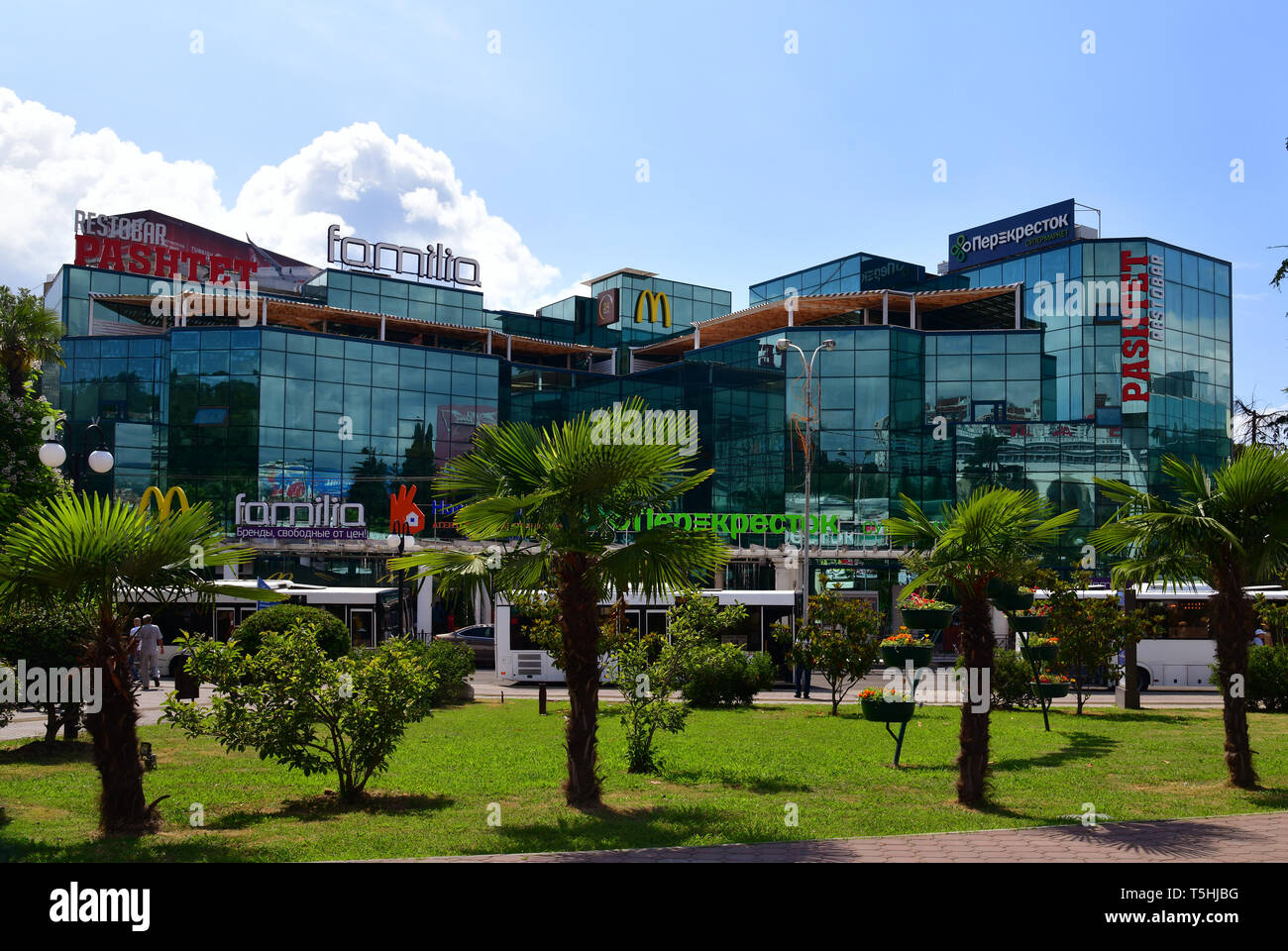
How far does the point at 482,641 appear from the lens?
37844mm

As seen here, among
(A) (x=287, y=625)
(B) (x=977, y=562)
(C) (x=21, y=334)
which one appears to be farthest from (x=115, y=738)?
(C) (x=21, y=334)

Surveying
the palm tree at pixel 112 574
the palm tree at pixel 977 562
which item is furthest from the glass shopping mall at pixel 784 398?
the palm tree at pixel 112 574

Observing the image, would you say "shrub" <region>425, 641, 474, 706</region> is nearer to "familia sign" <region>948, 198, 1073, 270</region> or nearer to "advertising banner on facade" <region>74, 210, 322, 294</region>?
"familia sign" <region>948, 198, 1073, 270</region>

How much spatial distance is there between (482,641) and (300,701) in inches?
1021

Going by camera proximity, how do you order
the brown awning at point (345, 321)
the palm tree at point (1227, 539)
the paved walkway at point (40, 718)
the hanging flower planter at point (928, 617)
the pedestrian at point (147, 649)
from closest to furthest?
the palm tree at point (1227, 539) → the hanging flower planter at point (928, 617) → the paved walkway at point (40, 718) → the pedestrian at point (147, 649) → the brown awning at point (345, 321)

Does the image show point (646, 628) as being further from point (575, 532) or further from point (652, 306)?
point (652, 306)

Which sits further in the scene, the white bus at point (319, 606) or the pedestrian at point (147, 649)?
the white bus at point (319, 606)

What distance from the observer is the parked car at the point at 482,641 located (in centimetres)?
3744

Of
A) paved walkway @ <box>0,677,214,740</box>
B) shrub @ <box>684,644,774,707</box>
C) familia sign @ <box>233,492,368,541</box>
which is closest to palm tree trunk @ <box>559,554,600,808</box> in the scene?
paved walkway @ <box>0,677,214,740</box>

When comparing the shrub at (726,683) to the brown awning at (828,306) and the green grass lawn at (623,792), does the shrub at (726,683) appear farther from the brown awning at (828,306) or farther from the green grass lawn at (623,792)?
the brown awning at (828,306)

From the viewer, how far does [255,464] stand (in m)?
60.8

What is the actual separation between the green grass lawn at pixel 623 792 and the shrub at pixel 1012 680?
3063 mm

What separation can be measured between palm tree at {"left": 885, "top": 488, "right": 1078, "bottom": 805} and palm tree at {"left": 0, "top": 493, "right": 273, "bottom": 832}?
815cm
